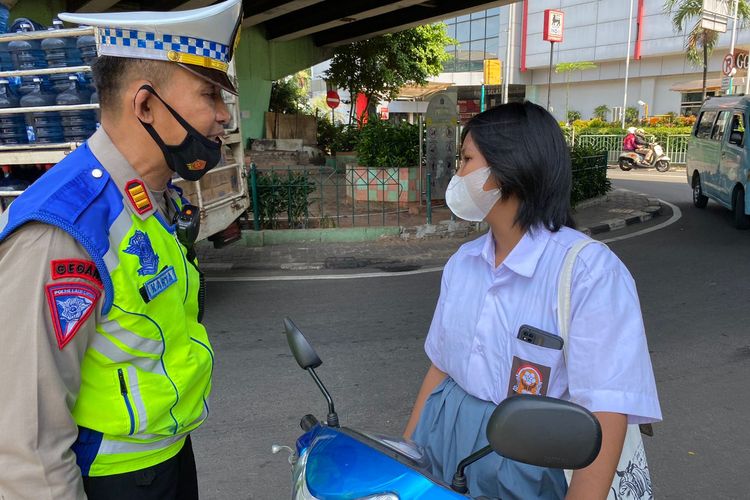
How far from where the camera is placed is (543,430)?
99cm

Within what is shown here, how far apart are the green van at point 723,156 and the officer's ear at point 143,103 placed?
8876mm

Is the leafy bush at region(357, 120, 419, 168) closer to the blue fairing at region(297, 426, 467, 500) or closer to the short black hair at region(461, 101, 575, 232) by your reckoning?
the short black hair at region(461, 101, 575, 232)

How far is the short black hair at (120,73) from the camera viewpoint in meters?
1.25

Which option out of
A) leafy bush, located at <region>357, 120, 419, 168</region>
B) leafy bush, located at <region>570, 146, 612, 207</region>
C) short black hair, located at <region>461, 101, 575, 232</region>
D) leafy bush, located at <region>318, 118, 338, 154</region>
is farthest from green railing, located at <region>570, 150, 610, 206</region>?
short black hair, located at <region>461, 101, 575, 232</region>

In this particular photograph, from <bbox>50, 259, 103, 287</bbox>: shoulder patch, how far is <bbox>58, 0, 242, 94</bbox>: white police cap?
0.47 metres

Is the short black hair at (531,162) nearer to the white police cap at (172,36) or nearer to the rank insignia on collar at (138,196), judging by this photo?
the white police cap at (172,36)

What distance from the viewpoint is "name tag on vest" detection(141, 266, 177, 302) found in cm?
121

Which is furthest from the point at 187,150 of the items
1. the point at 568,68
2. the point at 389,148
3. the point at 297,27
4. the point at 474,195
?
the point at 568,68

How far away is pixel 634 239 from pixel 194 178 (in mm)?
7984

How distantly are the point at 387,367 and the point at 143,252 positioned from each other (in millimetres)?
2983

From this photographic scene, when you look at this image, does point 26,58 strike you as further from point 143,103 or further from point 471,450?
point 471,450

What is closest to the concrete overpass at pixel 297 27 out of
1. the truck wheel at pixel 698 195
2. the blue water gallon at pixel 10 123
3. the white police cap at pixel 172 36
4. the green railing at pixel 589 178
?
the green railing at pixel 589 178

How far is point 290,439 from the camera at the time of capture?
10.2 ft

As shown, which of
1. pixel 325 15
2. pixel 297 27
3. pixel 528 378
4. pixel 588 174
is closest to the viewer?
pixel 528 378
